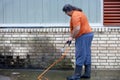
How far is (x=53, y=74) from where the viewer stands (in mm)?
9305

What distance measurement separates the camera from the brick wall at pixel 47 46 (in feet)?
31.8

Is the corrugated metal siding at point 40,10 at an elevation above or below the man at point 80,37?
above

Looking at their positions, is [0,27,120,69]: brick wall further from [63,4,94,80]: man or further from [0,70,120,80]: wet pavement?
[63,4,94,80]: man

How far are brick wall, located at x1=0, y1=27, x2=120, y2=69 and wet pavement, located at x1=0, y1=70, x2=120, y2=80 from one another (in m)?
0.22

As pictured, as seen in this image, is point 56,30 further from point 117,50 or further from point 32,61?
point 117,50

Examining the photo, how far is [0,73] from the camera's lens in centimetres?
938

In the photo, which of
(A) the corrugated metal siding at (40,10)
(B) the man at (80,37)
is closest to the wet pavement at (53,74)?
(B) the man at (80,37)

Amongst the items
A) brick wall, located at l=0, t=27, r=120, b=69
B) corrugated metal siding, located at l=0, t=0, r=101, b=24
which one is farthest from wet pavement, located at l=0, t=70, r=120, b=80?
corrugated metal siding, located at l=0, t=0, r=101, b=24

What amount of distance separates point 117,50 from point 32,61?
208 centimetres

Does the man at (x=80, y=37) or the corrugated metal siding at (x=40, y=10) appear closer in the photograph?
the man at (x=80, y=37)

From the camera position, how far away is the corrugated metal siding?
32.3 feet

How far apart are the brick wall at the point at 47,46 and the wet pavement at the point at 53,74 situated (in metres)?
0.22

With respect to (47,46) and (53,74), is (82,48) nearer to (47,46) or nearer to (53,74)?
(53,74)

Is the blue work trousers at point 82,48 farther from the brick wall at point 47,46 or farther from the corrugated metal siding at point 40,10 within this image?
the corrugated metal siding at point 40,10
